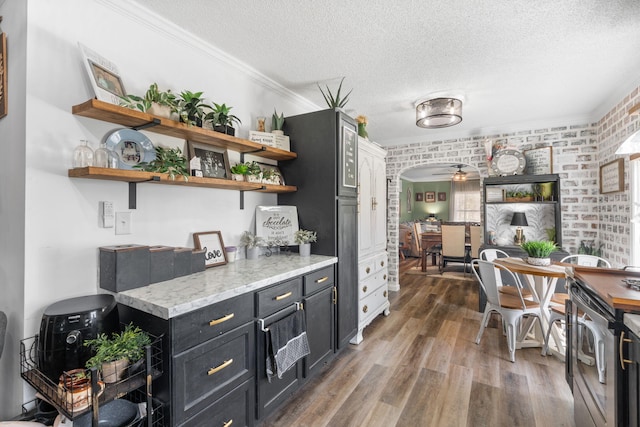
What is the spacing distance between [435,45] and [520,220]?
119 inches

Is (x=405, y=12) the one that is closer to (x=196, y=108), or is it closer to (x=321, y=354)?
(x=196, y=108)

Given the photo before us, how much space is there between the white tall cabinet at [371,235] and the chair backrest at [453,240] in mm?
2895

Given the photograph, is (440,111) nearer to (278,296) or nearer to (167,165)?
(278,296)

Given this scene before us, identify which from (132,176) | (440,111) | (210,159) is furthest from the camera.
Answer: (440,111)

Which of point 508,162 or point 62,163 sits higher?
point 508,162

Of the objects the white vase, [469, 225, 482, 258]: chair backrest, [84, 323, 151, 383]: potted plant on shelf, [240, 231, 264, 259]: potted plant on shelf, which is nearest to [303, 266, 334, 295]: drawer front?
the white vase

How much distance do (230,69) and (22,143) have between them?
1.51m

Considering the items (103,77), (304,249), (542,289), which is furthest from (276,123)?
(542,289)

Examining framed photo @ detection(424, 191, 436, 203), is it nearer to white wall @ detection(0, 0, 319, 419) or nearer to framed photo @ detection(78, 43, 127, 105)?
white wall @ detection(0, 0, 319, 419)

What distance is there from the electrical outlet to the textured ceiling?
1.30m

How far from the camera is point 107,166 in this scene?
1.51 m

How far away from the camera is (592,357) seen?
4.66 ft

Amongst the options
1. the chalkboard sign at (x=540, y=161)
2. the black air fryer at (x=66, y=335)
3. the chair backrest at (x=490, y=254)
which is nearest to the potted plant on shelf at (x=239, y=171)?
the black air fryer at (x=66, y=335)

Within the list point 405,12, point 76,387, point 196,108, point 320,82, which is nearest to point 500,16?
point 405,12
